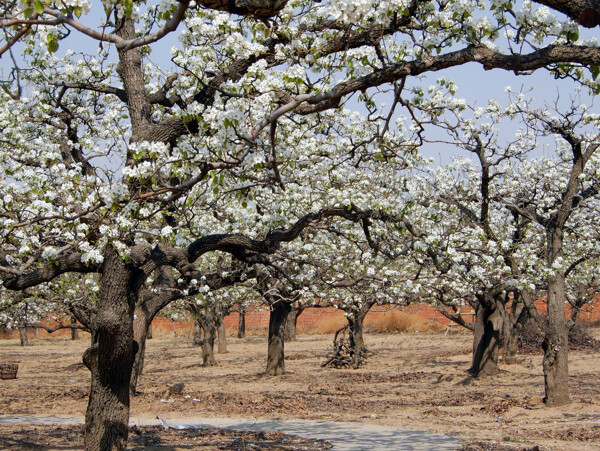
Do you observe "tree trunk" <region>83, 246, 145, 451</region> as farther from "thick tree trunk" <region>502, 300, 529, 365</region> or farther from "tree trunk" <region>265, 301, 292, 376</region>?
"thick tree trunk" <region>502, 300, 529, 365</region>

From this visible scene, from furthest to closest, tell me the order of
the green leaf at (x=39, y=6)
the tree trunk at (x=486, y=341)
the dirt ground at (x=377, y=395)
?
the tree trunk at (x=486, y=341) → the dirt ground at (x=377, y=395) → the green leaf at (x=39, y=6)

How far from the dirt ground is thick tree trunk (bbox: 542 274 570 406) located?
36 centimetres

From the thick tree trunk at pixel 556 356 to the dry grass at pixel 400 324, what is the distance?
2817cm

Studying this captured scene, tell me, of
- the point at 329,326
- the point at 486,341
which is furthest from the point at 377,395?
the point at 329,326

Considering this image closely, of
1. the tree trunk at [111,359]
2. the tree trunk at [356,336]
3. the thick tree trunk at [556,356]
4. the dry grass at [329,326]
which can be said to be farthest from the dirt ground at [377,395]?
the dry grass at [329,326]

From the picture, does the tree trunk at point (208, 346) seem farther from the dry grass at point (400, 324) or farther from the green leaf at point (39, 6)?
the green leaf at point (39, 6)

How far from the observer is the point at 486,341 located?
2006 centimetres

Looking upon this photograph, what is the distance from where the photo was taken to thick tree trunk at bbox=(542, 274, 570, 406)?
13836mm

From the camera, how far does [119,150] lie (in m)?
11.2

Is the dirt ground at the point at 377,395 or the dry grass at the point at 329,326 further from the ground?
the dry grass at the point at 329,326

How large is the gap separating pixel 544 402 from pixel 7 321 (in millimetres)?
18287

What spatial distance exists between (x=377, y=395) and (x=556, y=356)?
540cm

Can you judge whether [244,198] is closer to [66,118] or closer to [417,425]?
[66,118]

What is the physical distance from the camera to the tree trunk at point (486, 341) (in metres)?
19.6
